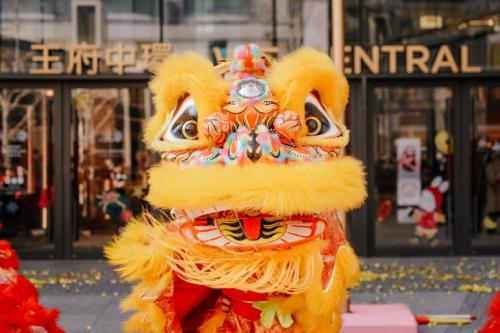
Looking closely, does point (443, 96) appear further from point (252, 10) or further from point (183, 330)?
point (183, 330)

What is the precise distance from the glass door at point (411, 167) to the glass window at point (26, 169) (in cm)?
456

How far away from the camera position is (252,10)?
407 inches

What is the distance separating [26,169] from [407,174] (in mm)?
5388

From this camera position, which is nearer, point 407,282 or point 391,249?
point 407,282

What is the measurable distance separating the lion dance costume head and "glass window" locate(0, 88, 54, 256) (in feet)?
22.1

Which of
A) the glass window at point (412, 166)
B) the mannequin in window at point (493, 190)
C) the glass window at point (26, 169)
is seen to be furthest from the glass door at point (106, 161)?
the mannequin in window at point (493, 190)

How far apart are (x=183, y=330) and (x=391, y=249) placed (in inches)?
260

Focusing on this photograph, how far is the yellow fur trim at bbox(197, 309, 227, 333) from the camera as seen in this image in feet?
13.0

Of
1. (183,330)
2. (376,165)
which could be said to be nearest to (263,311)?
(183,330)

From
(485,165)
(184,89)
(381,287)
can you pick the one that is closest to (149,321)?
(184,89)

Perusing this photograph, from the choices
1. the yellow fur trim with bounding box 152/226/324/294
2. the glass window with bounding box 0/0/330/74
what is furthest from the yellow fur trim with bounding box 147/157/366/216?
the glass window with bounding box 0/0/330/74

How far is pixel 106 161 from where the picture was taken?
1047cm

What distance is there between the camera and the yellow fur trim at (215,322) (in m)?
3.96

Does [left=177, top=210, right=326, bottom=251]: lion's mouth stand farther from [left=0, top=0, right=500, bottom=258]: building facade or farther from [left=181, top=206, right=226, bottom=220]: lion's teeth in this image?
[left=0, top=0, right=500, bottom=258]: building facade
